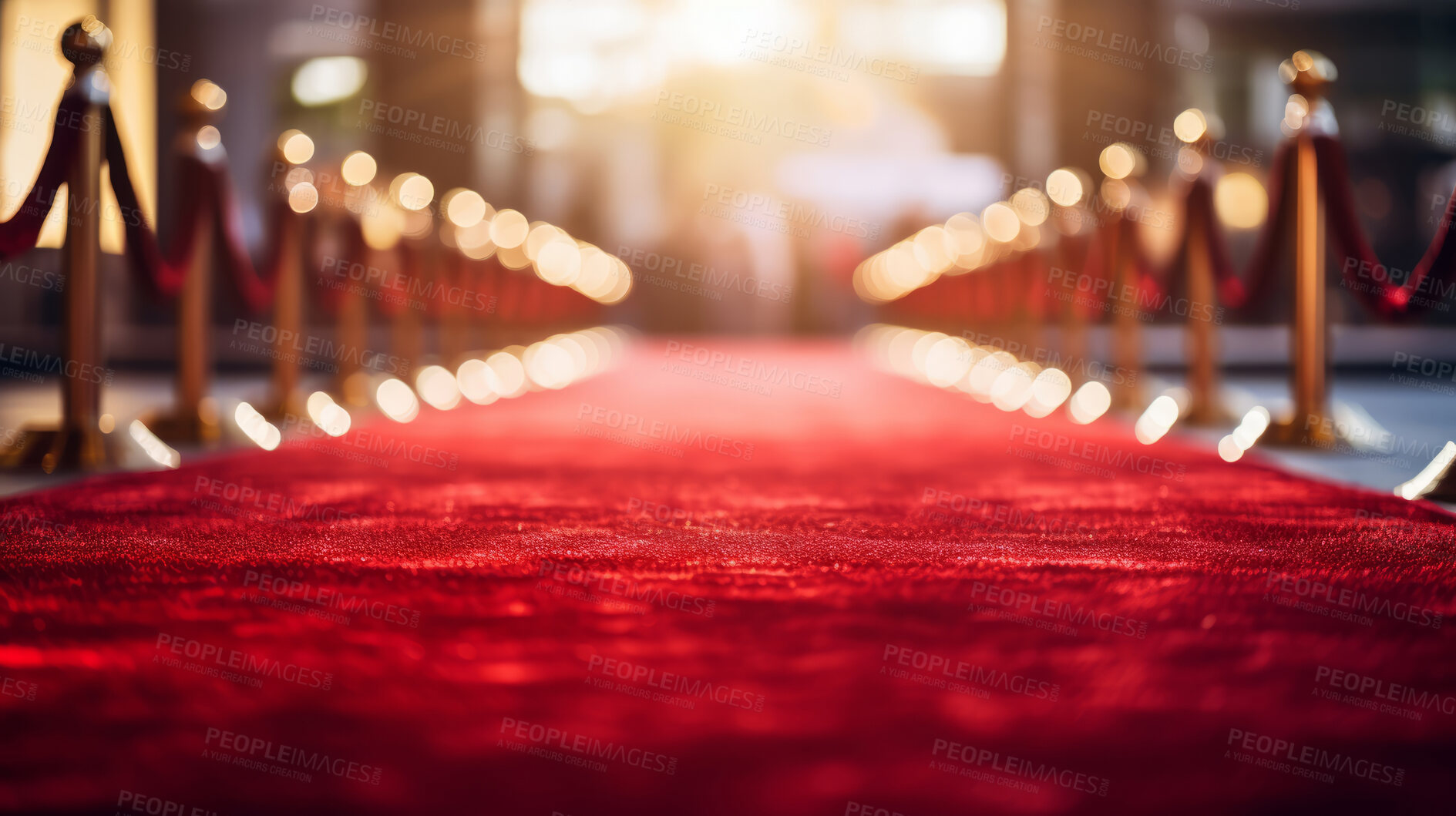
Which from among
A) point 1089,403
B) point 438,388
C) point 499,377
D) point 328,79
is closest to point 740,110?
point 328,79

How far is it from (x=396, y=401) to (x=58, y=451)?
190 cm

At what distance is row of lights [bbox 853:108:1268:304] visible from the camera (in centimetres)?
→ 364

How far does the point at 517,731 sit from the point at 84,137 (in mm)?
1948

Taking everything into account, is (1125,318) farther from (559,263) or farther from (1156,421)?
(559,263)

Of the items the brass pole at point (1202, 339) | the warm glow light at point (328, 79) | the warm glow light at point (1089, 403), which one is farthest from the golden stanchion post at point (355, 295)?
the warm glow light at point (328, 79)

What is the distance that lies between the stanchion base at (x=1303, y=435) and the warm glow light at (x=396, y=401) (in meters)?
2.48

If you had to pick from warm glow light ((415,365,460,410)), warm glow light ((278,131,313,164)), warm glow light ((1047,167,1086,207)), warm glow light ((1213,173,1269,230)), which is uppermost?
warm glow light ((1213,173,1269,230))

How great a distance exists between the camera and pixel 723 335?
1486 cm

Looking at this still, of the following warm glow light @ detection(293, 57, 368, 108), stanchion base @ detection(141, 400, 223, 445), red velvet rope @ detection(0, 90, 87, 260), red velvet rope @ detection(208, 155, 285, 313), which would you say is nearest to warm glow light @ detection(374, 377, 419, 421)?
red velvet rope @ detection(208, 155, 285, 313)

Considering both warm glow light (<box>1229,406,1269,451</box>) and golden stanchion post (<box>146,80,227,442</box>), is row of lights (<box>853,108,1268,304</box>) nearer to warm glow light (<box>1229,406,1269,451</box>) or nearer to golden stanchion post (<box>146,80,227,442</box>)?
warm glow light (<box>1229,406,1269,451</box>)

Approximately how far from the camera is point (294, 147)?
11.2 feet

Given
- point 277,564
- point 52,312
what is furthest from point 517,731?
point 52,312

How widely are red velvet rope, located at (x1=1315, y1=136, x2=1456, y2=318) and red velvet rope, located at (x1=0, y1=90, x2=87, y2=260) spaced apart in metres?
2.43

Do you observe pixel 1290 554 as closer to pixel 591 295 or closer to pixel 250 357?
pixel 250 357
